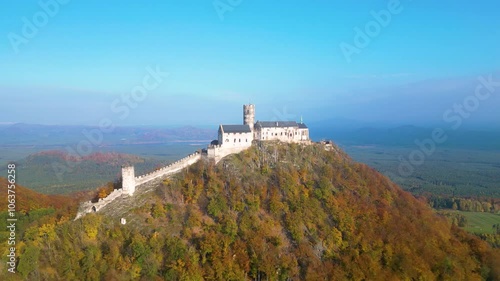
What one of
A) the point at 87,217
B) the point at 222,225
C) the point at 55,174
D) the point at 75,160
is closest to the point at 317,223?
the point at 222,225

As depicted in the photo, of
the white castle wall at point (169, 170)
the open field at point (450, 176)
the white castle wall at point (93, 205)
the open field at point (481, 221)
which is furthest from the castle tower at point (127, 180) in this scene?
the open field at point (450, 176)

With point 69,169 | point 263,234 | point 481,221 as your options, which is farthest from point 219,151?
point 69,169

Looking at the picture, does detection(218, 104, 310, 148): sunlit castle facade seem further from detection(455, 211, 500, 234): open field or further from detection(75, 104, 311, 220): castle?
detection(455, 211, 500, 234): open field

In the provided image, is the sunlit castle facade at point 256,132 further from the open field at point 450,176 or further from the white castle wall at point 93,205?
the open field at point 450,176

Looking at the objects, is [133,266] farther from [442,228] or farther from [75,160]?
[75,160]

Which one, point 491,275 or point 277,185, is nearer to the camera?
point 491,275

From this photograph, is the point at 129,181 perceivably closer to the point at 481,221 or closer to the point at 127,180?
the point at 127,180
